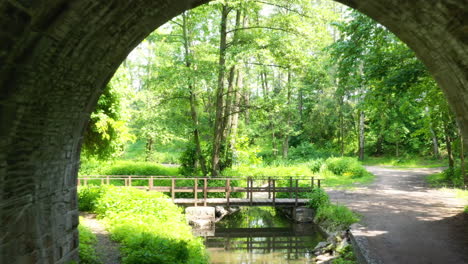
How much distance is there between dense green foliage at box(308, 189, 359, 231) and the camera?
11.1 metres

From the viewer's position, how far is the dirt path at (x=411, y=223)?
300 inches

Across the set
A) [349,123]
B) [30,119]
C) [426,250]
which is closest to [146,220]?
[30,119]

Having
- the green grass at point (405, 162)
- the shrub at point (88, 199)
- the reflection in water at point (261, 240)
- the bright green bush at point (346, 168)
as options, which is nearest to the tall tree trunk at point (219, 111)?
the reflection in water at point (261, 240)

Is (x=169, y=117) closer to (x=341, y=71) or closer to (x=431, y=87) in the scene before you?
(x=341, y=71)

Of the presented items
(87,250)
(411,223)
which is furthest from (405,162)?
(87,250)

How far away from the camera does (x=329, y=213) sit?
12305 millimetres

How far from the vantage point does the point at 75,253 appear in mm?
5477

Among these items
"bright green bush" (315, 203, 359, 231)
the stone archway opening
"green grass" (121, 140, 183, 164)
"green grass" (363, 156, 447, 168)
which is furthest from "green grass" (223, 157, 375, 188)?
the stone archway opening

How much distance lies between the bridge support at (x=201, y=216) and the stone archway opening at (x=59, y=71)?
27.8ft

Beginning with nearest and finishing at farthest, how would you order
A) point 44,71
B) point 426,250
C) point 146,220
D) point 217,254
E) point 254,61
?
1. point 44,71
2. point 426,250
3. point 146,220
4. point 217,254
5. point 254,61

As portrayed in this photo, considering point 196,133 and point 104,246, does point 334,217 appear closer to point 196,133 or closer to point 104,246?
point 104,246

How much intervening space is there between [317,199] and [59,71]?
11884 mm

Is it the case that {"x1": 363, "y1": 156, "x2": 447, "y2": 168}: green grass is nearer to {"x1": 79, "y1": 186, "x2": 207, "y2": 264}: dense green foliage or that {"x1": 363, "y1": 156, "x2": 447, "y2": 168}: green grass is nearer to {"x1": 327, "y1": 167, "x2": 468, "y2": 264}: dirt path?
{"x1": 327, "y1": 167, "x2": 468, "y2": 264}: dirt path

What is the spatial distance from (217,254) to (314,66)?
9.84 meters
